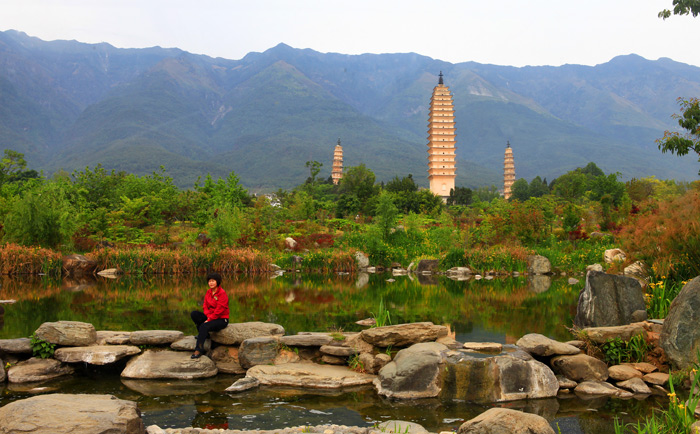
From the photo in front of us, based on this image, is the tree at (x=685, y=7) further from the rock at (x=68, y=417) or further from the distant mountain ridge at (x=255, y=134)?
the distant mountain ridge at (x=255, y=134)

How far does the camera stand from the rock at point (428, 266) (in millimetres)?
22719

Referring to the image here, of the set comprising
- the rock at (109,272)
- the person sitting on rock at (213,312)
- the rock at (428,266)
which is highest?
the person sitting on rock at (213,312)

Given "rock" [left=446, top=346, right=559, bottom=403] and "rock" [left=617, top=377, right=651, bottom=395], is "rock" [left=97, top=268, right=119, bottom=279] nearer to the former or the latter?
"rock" [left=446, top=346, right=559, bottom=403]

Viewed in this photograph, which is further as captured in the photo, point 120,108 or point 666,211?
point 120,108

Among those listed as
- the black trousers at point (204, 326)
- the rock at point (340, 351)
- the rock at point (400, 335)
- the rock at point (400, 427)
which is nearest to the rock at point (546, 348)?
the rock at point (400, 335)

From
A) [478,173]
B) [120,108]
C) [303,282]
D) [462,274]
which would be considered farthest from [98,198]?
[120,108]

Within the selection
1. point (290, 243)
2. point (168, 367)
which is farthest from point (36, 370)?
point (290, 243)

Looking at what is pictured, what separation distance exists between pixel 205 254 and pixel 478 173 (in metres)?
106

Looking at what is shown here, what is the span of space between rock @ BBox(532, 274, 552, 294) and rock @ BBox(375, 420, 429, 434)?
1157 centimetres

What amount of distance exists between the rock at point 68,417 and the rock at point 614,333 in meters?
6.07

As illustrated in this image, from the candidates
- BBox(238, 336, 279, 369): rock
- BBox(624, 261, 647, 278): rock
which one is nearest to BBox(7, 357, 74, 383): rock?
BBox(238, 336, 279, 369): rock

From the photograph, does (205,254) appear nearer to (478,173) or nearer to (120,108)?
(478,173)

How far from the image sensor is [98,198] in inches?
1192

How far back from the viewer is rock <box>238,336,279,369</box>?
302 inches
